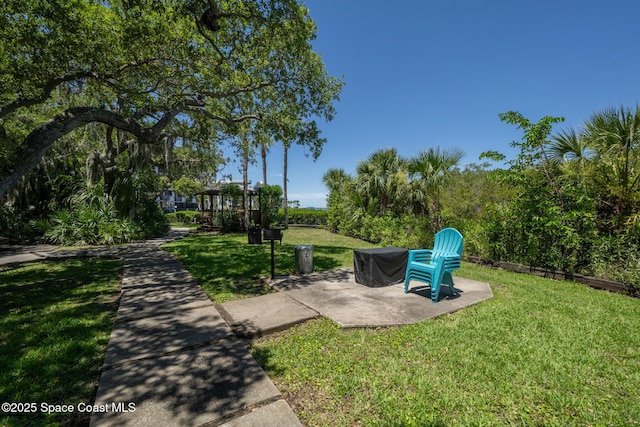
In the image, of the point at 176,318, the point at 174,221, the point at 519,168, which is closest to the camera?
the point at 176,318

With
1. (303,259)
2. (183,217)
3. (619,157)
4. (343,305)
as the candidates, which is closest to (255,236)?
(303,259)

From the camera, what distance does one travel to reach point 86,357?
104 inches

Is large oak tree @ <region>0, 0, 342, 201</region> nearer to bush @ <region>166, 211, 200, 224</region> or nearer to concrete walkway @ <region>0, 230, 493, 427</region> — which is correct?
concrete walkway @ <region>0, 230, 493, 427</region>

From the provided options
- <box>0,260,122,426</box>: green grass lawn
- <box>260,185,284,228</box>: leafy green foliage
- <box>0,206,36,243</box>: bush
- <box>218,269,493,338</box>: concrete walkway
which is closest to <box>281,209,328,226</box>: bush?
<box>260,185,284,228</box>: leafy green foliage

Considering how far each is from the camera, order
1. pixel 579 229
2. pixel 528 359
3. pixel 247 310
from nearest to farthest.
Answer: pixel 528 359 < pixel 247 310 < pixel 579 229

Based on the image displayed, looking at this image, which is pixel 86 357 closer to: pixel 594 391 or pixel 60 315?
pixel 60 315

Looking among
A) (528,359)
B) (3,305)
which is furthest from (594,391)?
(3,305)

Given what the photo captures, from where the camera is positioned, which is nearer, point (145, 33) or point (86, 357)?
point (86, 357)

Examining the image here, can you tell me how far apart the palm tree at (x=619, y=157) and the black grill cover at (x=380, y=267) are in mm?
4344

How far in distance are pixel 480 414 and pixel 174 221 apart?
→ 3179 cm

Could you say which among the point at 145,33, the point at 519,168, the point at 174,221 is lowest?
the point at 174,221

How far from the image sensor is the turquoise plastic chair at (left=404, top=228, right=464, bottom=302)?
421 centimetres

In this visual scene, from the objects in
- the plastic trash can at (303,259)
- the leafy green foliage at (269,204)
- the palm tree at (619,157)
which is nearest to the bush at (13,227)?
the leafy green foliage at (269,204)

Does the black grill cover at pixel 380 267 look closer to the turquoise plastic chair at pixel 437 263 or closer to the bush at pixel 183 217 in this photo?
the turquoise plastic chair at pixel 437 263
